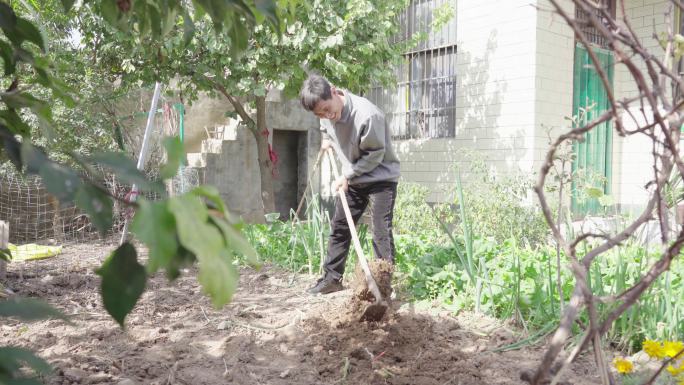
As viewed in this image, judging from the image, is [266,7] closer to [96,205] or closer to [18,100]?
[96,205]

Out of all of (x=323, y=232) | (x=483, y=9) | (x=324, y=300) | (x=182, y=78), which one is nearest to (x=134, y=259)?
(x=324, y=300)

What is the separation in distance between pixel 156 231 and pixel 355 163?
3508 millimetres

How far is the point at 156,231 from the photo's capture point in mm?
527

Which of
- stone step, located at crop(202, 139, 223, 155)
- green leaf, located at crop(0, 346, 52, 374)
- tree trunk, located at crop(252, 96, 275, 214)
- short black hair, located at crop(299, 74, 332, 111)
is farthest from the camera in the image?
stone step, located at crop(202, 139, 223, 155)

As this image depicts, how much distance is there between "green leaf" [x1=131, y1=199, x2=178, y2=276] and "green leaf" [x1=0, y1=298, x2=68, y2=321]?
232mm

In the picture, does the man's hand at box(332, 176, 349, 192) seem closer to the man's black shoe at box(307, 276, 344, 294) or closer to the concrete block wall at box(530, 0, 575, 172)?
the man's black shoe at box(307, 276, 344, 294)

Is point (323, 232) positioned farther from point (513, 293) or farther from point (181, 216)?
point (181, 216)

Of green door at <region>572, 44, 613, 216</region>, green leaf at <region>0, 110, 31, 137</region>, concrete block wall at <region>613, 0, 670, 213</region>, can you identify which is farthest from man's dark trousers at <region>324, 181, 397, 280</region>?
concrete block wall at <region>613, 0, 670, 213</region>

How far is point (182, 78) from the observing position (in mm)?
7141

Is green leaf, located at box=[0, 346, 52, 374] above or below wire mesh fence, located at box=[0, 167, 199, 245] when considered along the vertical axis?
above

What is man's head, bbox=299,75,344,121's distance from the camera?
3.74 m

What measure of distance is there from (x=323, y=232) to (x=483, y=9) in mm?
4473

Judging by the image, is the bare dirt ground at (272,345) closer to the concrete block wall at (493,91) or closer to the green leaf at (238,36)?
the green leaf at (238,36)

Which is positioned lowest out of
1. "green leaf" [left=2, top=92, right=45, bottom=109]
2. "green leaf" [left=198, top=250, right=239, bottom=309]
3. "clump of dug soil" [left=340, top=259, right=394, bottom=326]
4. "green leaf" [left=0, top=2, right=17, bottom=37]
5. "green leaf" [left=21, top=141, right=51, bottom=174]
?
"clump of dug soil" [left=340, top=259, right=394, bottom=326]
